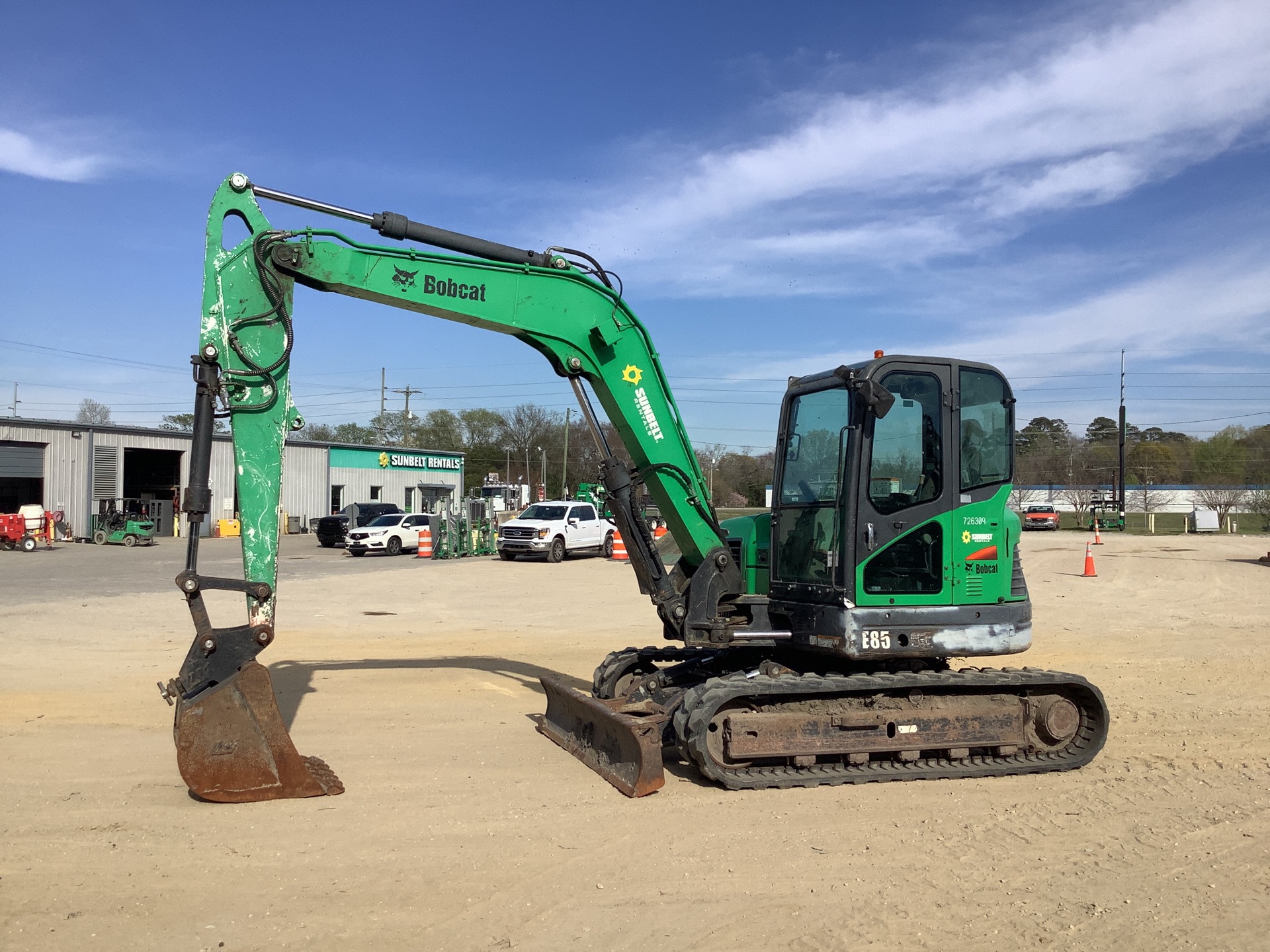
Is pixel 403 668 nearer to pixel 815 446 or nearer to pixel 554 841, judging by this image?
pixel 815 446

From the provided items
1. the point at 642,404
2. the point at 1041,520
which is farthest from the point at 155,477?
the point at 642,404

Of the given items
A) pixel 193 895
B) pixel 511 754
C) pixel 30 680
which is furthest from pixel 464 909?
pixel 30 680

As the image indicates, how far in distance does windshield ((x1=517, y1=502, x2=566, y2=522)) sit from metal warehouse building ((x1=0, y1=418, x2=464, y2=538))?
21.9 feet

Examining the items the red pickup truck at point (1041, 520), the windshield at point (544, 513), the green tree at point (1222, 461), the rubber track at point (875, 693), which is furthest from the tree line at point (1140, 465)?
the rubber track at point (875, 693)

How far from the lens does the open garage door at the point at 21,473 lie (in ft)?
135

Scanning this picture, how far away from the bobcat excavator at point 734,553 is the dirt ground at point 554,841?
1.15 ft

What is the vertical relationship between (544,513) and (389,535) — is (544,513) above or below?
above

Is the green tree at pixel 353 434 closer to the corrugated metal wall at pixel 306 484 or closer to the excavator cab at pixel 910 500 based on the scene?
the corrugated metal wall at pixel 306 484

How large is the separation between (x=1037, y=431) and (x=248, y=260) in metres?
76.4

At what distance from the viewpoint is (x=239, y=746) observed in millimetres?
6246

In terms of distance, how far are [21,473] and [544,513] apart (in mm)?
24439

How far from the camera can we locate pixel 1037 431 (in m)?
75.9

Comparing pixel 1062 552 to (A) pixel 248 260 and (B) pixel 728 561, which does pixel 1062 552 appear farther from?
(A) pixel 248 260

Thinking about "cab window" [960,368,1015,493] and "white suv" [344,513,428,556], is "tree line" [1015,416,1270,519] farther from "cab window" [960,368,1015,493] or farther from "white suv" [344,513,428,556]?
"cab window" [960,368,1015,493]
